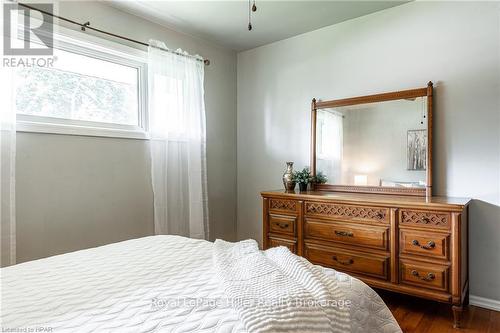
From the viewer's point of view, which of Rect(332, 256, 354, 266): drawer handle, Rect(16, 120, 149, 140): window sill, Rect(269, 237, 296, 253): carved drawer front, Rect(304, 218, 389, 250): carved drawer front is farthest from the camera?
Rect(269, 237, 296, 253): carved drawer front

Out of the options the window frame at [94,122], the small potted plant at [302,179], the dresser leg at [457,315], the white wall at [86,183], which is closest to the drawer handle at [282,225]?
the small potted plant at [302,179]

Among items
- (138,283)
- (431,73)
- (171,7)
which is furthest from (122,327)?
(431,73)

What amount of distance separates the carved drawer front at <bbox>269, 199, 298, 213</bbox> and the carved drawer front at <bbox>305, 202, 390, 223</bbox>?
0.13m

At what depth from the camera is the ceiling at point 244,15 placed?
257 centimetres

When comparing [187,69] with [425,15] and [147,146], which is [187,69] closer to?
[147,146]

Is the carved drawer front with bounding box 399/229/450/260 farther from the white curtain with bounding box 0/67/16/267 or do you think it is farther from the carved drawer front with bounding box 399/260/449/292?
the white curtain with bounding box 0/67/16/267

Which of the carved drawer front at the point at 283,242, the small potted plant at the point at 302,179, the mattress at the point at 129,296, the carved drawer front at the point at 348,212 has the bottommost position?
the carved drawer front at the point at 283,242

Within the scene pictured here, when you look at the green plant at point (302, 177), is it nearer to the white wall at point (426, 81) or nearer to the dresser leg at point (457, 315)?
the white wall at point (426, 81)

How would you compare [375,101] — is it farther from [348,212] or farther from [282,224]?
[282,224]

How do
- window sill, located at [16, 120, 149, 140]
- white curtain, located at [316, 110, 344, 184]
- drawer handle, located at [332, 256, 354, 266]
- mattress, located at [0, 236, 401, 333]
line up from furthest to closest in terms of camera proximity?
1. white curtain, located at [316, 110, 344, 184]
2. drawer handle, located at [332, 256, 354, 266]
3. window sill, located at [16, 120, 149, 140]
4. mattress, located at [0, 236, 401, 333]

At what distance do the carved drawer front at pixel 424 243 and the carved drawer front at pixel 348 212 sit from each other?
0.17 m

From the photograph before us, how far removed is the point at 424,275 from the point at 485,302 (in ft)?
2.23

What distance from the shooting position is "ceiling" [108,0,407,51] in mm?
2574

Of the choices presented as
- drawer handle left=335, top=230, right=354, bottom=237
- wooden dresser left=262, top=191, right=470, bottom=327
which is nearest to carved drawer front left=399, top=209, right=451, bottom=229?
wooden dresser left=262, top=191, right=470, bottom=327
